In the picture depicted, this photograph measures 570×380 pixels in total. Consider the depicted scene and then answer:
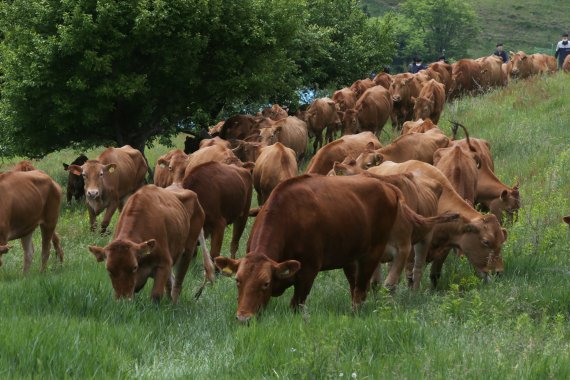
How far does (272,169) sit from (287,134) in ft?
26.5

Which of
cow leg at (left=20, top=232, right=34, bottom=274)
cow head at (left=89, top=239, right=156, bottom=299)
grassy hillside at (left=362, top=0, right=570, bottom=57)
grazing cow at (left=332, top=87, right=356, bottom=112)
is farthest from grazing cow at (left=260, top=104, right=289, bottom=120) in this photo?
grassy hillside at (left=362, top=0, right=570, bottom=57)

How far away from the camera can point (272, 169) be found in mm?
17375

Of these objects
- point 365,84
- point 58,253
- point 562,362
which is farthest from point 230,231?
point 365,84

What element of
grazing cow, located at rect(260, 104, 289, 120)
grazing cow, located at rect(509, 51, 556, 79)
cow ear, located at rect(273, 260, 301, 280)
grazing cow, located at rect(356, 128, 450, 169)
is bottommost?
grazing cow, located at rect(260, 104, 289, 120)

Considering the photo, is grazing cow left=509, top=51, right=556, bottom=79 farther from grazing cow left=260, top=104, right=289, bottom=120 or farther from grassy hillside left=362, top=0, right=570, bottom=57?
grassy hillside left=362, top=0, right=570, bottom=57

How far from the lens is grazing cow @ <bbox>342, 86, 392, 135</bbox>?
2838cm

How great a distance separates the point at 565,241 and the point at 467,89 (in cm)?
2400

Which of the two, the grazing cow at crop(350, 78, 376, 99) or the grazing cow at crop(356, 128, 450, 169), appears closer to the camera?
the grazing cow at crop(356, 128, 450, 169)

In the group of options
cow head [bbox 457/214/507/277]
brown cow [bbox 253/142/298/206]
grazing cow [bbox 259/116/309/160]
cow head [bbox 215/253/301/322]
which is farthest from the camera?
grazing cow [bbox 259/116/309/160]

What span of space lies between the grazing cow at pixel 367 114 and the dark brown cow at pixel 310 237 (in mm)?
18199

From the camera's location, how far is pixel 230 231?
16.2 meters

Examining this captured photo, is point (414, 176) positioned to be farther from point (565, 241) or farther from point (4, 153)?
point (4, 153)

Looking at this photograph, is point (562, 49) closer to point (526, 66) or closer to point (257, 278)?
point (526, 66)

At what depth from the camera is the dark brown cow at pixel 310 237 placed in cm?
877
